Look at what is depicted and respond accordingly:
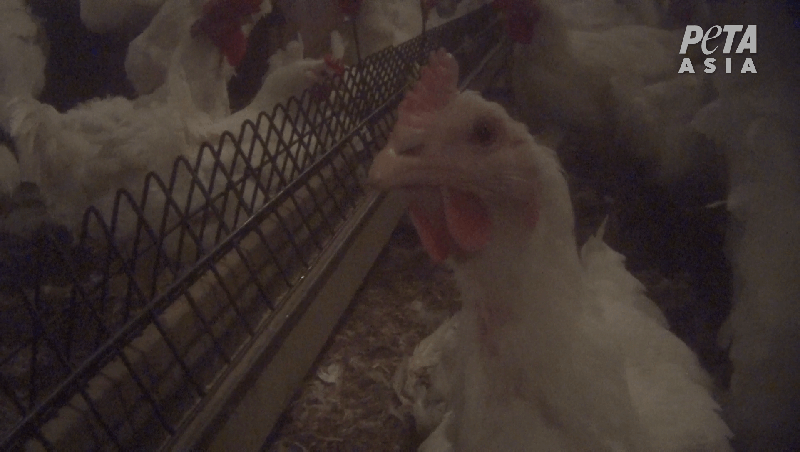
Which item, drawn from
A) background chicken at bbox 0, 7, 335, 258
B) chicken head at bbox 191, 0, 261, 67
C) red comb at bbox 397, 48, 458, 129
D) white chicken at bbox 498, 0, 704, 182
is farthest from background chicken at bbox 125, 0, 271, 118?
red comb at bbox 397, 48, 458, 129

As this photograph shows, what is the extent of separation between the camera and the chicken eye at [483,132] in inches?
27.3

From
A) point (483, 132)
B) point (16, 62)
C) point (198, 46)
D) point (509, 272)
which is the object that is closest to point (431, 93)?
point (483, 132)

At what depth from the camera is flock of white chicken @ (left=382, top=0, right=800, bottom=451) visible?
70cm

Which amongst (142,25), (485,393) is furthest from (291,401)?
(142,25)

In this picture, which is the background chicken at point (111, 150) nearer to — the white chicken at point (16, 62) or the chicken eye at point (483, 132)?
the white chicken at point (16, 62)

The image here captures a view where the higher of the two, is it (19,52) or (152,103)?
(19,52)

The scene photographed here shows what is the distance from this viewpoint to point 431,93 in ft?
2.46

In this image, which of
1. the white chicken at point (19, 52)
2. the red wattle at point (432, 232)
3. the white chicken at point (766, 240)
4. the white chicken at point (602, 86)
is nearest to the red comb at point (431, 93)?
the red wattle at point (432, 232)

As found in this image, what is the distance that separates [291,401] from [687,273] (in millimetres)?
1041

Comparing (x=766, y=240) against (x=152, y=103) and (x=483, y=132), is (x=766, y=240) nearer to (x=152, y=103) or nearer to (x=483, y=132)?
(x=483, y=132)

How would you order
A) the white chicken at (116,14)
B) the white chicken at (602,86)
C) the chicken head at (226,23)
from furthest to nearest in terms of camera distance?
1. the white chicken at (116,14)
2. the chicken head at (226,23)
3. the white chicken at (602,86)

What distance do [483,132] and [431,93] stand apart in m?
0.11

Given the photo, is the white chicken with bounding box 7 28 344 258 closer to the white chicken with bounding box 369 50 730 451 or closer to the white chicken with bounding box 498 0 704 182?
the white chicken with bounding box 369 50 730 451

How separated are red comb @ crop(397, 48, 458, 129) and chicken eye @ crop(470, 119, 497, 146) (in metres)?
0.07
